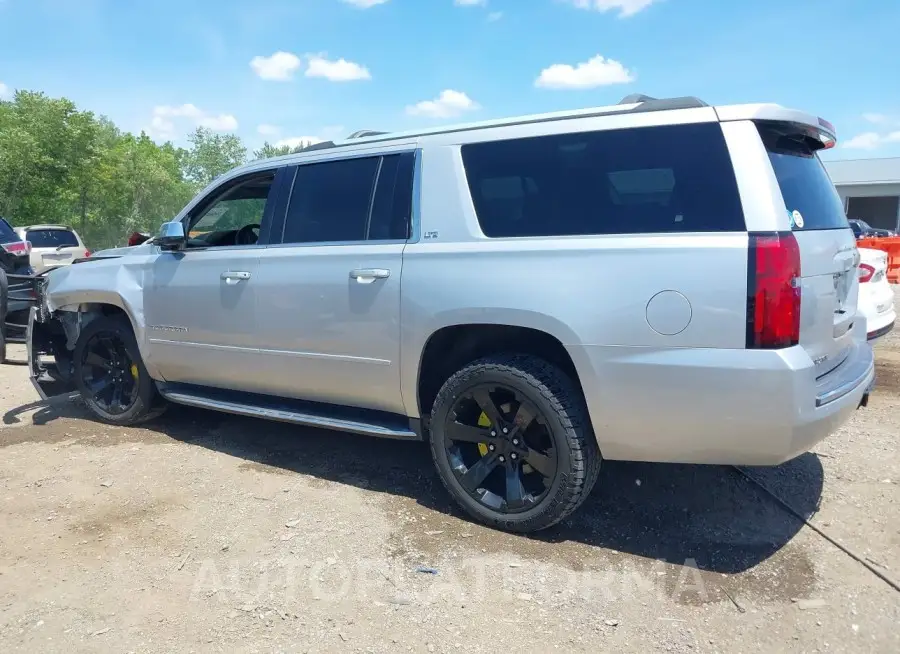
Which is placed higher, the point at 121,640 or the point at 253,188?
the point at 253,188

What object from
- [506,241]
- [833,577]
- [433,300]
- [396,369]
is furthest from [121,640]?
[833,577]

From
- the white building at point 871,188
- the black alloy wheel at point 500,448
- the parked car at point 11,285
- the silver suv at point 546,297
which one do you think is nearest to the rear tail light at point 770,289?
the silver suv at point 546,297

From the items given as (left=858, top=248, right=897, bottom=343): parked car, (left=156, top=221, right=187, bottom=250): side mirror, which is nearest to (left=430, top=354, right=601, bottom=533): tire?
(left=156, top=221, right=187, bottom=250): side mirror

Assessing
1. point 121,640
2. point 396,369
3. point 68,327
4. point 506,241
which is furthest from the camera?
point 68,327

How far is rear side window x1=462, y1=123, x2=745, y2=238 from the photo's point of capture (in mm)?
2953

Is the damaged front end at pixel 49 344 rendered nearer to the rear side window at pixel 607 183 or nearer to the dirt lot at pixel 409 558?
the dirt lot at pixel 409 558

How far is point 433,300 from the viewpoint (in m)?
3.53

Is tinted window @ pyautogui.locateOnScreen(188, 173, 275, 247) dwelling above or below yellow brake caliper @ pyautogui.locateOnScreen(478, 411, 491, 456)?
above

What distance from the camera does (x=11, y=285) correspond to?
21.0 feet

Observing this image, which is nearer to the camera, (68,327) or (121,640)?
(121,640)

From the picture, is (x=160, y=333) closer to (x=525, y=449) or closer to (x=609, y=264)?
(x=525, y=449)

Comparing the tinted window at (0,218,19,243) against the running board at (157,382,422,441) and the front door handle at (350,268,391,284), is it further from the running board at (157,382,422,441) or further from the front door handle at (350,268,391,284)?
the front door handle at (350,268,391,284)

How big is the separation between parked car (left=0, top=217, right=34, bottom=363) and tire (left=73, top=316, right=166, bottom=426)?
601 millimetres

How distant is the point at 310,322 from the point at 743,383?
2.37m
